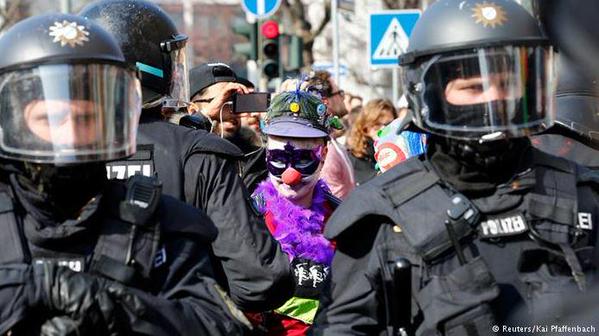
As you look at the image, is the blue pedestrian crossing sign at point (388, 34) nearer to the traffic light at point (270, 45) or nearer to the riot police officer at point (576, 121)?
the traffic light at point (270, 45)

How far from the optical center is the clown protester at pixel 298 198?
5109 millimetres

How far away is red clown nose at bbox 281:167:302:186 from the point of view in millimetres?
5324

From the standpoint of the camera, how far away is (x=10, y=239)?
3455 millimetres

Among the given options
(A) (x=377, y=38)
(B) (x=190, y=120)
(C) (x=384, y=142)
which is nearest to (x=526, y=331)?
(B) (x=190, y=120)

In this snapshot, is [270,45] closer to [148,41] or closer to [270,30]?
[270,30]

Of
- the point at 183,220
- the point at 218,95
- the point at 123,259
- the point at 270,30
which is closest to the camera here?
the point at 123,259

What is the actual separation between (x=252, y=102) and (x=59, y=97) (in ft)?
9.14

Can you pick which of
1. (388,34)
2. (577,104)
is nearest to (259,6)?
(388,34)

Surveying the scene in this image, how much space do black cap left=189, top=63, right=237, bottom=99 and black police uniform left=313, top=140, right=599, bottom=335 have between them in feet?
9.18

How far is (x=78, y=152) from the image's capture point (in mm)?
3424

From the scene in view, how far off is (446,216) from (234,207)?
0.90m

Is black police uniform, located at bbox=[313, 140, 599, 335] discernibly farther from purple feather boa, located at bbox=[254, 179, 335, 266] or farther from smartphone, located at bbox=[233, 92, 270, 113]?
smartphone, located at bbox=[233, 92, 270, 113]

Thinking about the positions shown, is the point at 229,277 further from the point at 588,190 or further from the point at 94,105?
the point at 588,190

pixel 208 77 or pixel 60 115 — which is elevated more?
pixel 60 115
